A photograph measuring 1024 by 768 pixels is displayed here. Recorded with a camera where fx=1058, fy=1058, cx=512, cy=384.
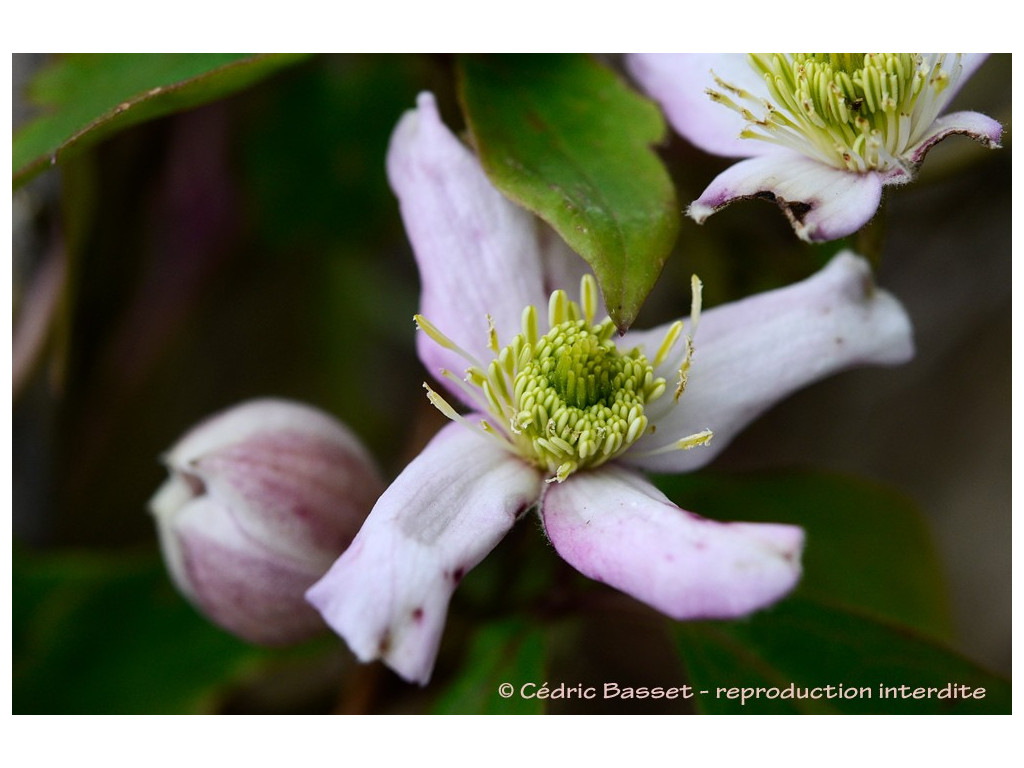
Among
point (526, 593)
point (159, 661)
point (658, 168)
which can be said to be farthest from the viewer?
point (159, 661)

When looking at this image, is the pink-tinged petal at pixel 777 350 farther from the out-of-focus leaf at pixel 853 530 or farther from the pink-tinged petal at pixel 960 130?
the out-of-focus leaf at pixel 853 530

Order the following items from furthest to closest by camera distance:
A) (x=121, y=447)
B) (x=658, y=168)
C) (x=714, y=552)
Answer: (x=121, y=447) < (x=658, y=168) < (x=714, y=552)

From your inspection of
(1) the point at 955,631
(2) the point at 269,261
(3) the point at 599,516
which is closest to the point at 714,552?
(3) the point at 599,516

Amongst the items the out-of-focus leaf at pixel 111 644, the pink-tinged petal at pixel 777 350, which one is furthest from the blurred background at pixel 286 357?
the pink-tinged petal at pixel 777 350

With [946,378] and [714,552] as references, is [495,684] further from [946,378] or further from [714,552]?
[946,378]

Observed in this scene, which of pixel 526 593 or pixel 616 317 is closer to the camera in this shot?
pixel 616 317

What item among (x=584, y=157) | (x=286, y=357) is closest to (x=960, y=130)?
(x=584, y=157)

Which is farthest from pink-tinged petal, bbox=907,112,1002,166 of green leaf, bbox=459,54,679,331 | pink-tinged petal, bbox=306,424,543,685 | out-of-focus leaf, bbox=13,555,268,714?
out-of-focus leaf, bbox=13,555,268,714

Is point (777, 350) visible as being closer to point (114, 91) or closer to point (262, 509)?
point (262, 509)
